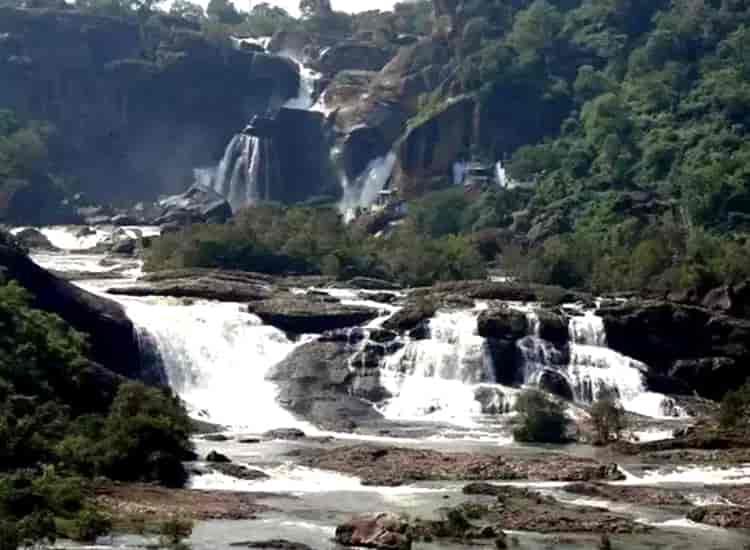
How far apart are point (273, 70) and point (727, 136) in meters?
52.7

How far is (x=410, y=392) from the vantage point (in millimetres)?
67188

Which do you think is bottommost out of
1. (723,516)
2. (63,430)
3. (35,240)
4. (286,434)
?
(723,516)

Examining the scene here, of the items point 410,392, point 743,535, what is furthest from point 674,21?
point 743,535

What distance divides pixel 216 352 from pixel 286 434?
12.3 m

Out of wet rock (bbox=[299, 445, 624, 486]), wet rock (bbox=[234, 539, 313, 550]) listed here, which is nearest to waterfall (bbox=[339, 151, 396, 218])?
wet rock (bbox=[299, 445, 624, 486])

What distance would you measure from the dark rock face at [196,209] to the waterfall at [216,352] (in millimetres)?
39520

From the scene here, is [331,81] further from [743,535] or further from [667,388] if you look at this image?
[743,535]

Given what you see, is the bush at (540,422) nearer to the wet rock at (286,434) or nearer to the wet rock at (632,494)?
the wet rock at (286,434)

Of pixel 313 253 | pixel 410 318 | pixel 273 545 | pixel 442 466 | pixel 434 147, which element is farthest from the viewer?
pixel 434 147

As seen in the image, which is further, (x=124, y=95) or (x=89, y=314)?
(x=124, y=95)

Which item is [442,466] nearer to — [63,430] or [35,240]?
[63,430]

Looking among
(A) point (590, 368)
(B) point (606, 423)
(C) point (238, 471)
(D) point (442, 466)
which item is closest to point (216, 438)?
(C) point (238, 471)

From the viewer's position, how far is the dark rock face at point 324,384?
211 ft

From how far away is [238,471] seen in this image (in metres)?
49.1
